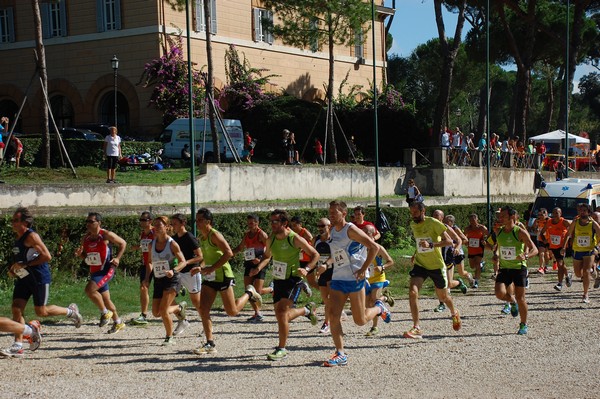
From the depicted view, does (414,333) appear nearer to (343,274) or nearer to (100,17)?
(343,274)

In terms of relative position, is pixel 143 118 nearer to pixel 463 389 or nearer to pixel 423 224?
pixel 423 224

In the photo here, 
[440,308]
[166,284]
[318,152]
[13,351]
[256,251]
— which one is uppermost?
[318,152]

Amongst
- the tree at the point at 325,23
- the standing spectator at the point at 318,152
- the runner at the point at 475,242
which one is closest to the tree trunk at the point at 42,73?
the runner at the point at 475,242

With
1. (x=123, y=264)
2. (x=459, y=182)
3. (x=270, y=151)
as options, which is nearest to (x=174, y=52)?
(x=270, y=151)

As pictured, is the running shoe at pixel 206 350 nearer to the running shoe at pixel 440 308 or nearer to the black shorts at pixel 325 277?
the black shorts at pixel 325 277

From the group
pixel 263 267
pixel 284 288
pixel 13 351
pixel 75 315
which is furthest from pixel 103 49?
pixel 284 288

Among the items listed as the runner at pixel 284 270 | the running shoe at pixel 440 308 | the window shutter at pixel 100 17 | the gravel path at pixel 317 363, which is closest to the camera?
the gravel path at pixel 317 363

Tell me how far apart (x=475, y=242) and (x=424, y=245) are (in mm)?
6632

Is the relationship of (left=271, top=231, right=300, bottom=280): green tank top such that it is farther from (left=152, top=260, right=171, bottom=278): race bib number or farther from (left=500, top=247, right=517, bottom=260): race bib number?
(left=500, top=247, right=517, bottom=260): race bib number

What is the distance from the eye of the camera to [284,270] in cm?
1146

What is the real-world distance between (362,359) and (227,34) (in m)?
31.4

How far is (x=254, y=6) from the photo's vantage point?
42625 millimetres

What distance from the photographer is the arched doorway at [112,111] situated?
39312 mm

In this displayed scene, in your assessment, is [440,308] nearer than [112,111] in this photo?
Yes
